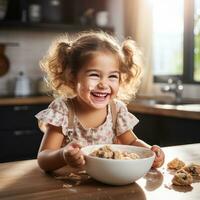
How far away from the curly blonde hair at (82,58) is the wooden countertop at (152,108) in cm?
103

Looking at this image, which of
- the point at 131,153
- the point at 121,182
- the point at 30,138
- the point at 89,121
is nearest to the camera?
the point at 121,182

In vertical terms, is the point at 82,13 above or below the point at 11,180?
above

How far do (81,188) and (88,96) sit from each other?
1.28 ft

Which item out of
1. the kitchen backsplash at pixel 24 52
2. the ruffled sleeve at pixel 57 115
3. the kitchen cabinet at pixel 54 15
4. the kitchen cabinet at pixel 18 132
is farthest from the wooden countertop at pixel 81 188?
the kitchen backsplash at pixel 24 52

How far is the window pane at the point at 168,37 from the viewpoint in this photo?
3.83 m

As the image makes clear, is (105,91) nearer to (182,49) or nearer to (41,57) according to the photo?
(182,49)

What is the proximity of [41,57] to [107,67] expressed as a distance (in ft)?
9.90

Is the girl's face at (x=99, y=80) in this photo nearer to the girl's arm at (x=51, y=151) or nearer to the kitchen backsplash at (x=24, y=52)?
the girl's arm at (x=51, y=151)

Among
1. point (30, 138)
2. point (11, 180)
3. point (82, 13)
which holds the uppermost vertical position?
point (82, 13)

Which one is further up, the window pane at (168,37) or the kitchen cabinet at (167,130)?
the window pane at (168,37)

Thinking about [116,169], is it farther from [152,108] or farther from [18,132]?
[18,132]

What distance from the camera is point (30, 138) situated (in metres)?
3.48

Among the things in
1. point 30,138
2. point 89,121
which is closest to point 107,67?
point 89,121

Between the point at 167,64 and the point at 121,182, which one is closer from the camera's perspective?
the point at 121,182
